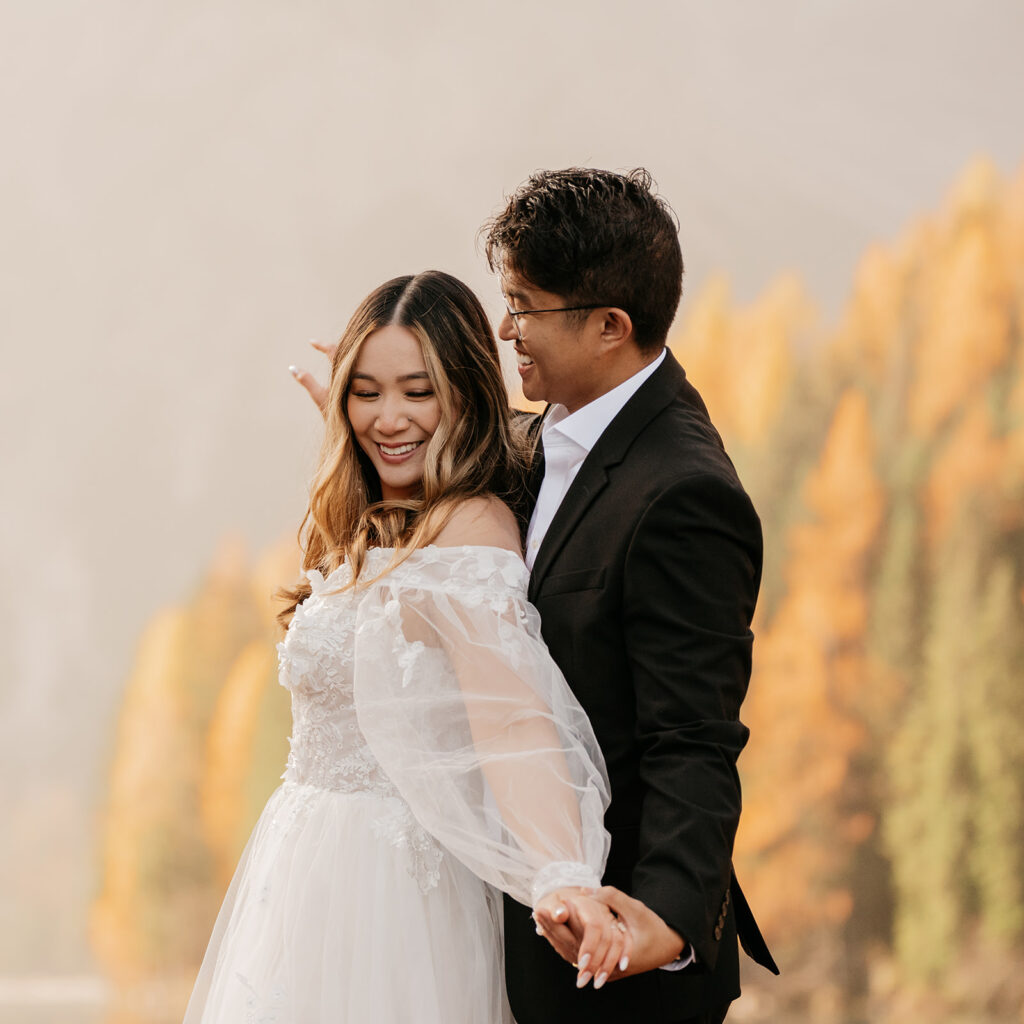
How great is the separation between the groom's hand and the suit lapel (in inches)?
16.6

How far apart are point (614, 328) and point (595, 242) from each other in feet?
0.39

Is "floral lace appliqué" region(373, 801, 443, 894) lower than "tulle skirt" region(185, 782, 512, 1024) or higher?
higher

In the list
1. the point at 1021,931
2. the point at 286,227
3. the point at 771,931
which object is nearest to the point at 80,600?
the point at 286,227

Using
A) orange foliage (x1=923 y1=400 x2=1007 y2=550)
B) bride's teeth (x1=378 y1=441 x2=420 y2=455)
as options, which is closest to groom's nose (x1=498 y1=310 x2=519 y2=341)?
bride's teeth (x1=378 y1=441 x2=420 y2=455)

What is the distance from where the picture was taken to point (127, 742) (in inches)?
176

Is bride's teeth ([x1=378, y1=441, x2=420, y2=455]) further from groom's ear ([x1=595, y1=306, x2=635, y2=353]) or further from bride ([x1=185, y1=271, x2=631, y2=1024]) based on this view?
groom's ear ([x1=595, y1=306, x2=635, y2=353])

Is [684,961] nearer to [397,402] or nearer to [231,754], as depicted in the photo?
[397,402]

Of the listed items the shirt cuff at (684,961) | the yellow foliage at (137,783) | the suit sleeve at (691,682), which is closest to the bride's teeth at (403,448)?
the suit sleeve at (691,682)

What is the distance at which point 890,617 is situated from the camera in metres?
3.91

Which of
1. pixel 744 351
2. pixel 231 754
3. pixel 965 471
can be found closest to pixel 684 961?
pixel 965 471

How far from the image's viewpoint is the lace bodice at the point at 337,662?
170 centimetres

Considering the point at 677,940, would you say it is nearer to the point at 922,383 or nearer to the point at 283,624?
the point at 283,624

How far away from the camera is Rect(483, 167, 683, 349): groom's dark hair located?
5.45 feet

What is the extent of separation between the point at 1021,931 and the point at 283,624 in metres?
2.82
